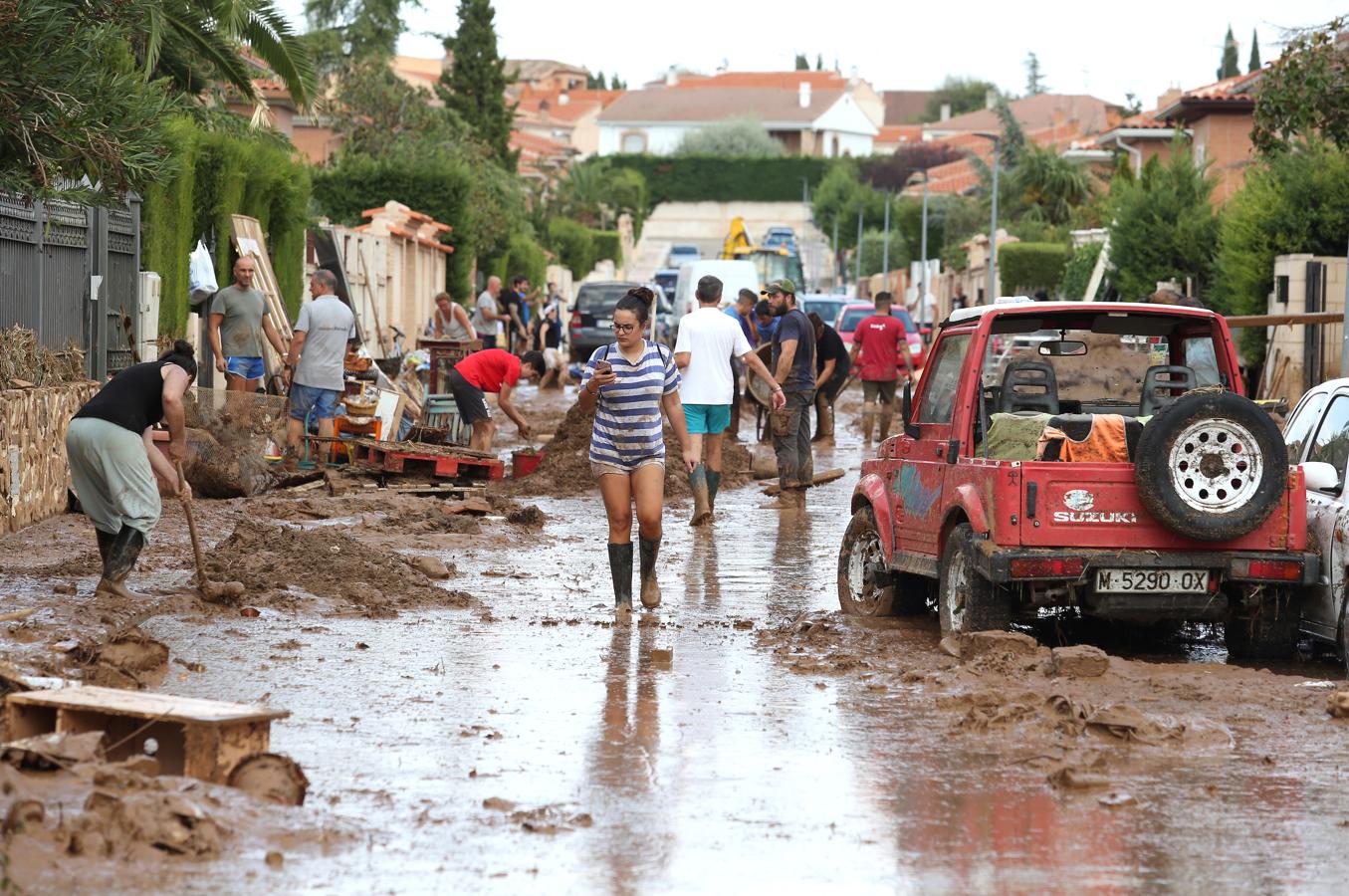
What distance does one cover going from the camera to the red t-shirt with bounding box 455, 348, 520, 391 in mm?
17156

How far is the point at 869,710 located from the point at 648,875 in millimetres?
2739

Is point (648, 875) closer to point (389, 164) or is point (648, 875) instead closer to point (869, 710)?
point (869, 710)

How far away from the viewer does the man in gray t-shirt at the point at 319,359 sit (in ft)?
55.8

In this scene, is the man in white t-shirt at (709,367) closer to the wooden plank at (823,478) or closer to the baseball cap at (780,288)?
the baseball cap at (780,288)

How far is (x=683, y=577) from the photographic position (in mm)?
12367

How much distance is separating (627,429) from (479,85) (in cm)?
5962

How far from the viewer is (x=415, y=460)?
16781mm

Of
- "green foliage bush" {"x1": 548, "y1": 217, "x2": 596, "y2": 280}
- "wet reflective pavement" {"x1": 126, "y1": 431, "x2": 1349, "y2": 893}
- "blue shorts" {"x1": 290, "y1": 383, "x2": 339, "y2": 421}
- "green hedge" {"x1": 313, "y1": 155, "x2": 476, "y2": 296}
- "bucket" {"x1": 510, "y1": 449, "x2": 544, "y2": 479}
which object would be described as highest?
"green foliage bush" {"x1": 548, "y1": 217, "x2": 596, "y2": 280}

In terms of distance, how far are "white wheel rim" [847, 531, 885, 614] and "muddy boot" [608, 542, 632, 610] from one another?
1.35 metres

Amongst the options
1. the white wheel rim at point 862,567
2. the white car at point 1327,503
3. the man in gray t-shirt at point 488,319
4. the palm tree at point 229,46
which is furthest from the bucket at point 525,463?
the man in gray t-shirt at point 488,319

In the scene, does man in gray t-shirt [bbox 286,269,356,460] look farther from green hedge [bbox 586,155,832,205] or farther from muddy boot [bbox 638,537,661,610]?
green hedge [bbox 586,155,832,205]

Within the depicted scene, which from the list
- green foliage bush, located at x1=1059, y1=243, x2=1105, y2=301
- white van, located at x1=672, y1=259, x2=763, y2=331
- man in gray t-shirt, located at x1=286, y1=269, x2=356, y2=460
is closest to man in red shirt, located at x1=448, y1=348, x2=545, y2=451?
man in gray t-shirt, located at x1=286, y1=269, x2=356, y2=460

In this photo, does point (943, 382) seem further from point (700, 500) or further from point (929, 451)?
point (700, 500)

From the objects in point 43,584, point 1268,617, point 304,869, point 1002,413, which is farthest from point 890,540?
point 304,869
